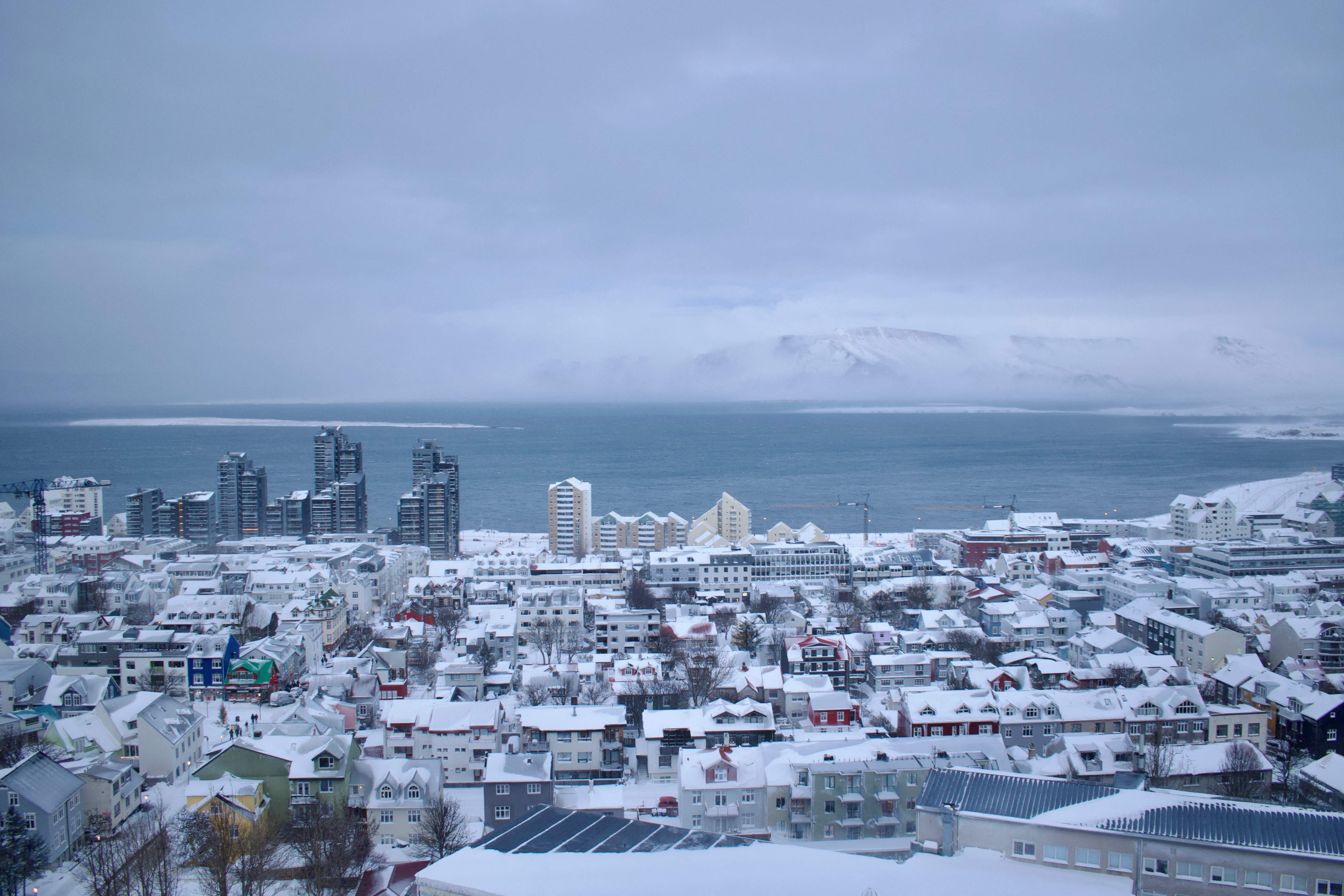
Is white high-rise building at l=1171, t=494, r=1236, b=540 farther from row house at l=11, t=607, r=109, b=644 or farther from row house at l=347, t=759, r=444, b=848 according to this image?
row house at l=11, t=607, r=109, b=644

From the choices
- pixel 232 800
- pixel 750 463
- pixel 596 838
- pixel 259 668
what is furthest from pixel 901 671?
pixel 750 463

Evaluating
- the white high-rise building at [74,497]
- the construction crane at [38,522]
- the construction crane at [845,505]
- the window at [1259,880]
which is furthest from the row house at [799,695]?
the white high-rise building at [74,497]

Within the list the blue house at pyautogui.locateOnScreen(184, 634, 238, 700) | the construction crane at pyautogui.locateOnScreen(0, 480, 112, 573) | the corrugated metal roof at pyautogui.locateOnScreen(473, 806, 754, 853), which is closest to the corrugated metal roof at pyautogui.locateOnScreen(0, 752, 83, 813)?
the corrugated metal roof at pyautogui.locateOnScreen(473, 806, 754, 853)

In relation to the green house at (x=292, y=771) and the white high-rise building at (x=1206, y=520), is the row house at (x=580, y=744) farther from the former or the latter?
the white high-rise building at (x=1206, y=520)

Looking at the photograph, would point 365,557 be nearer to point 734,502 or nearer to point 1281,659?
point 734,502

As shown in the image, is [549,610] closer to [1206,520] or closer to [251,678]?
[251,678]

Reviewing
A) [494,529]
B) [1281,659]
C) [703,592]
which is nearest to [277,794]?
[703,592]
